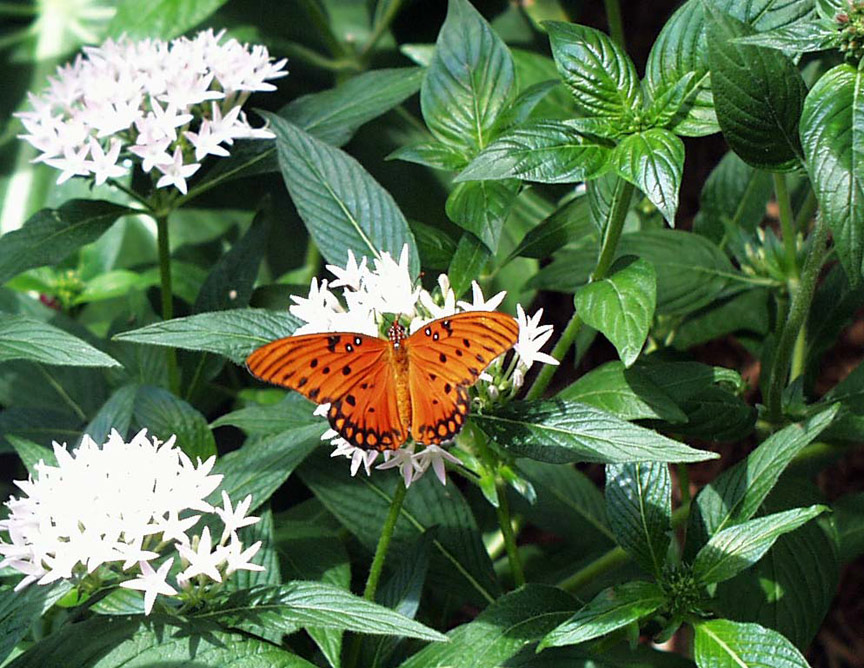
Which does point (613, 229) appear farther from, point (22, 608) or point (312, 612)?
point (22, 608)

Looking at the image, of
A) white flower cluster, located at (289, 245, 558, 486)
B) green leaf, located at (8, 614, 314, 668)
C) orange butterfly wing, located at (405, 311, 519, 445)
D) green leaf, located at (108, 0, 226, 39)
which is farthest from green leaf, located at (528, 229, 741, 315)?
green leaf, located at (108, 0, 226, 39)

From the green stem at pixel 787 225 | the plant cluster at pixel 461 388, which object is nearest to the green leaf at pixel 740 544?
the plant cluster at pixel 461 388

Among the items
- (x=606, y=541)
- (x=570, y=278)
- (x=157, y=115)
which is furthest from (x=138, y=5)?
(x=606, y=541)

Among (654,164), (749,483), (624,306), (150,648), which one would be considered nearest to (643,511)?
(749,483)

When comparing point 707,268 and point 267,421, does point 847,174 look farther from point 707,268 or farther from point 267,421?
point 267,421

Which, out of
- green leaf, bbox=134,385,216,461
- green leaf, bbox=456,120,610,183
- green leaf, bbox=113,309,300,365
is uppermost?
green leaf, bbox=456,120,610,183

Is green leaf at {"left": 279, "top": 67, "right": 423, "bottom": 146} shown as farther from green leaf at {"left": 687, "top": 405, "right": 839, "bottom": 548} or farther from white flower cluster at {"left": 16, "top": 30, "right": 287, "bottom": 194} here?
green leaf at {"left": 687, "top": 405, "right": 839, "bottom": 548}

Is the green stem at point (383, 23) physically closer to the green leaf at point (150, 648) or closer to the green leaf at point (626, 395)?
the green leaf at point (626, 395)
